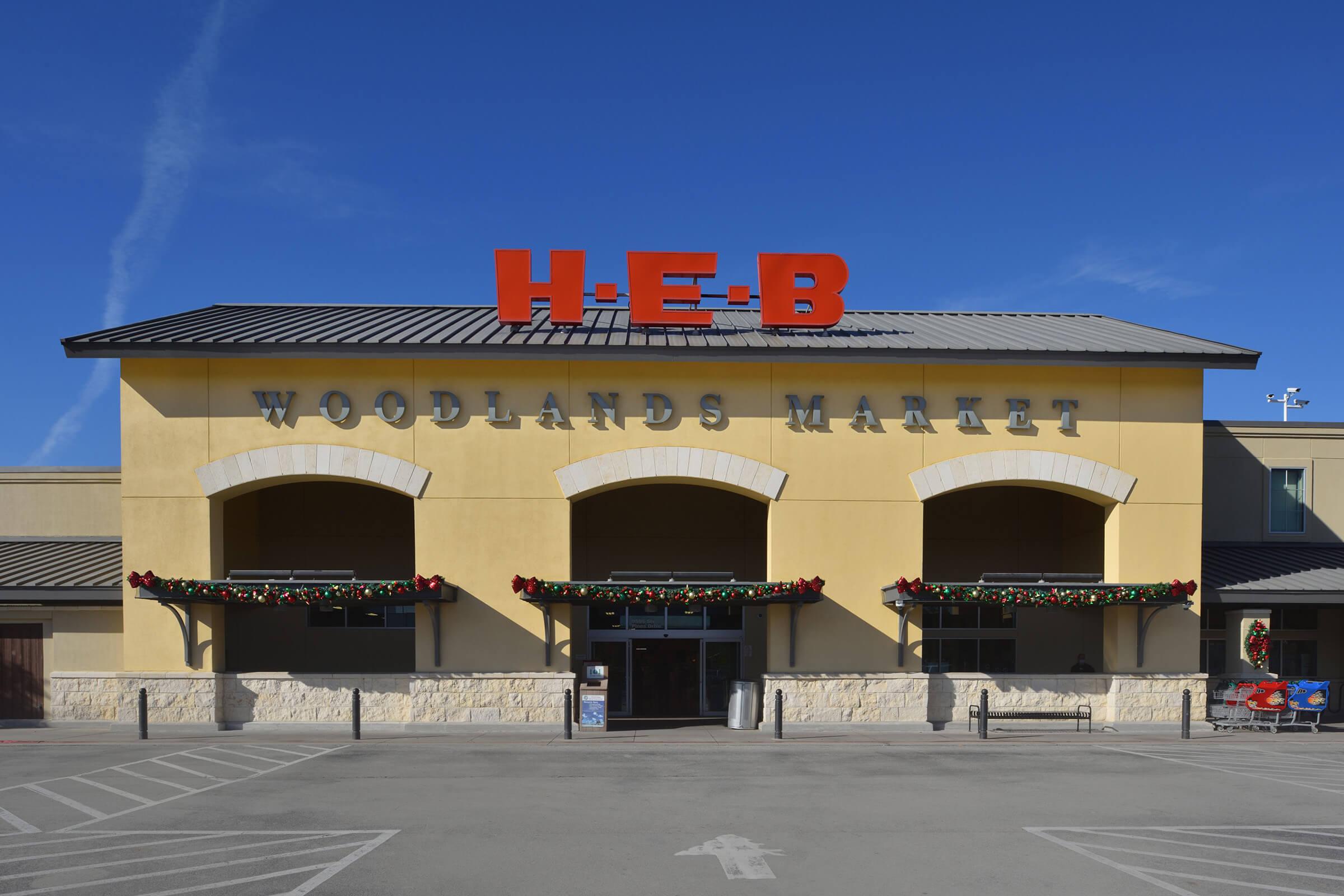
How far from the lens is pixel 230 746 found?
17375 mm

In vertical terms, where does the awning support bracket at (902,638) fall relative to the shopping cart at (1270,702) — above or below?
above

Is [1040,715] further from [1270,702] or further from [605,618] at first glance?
[605,618]

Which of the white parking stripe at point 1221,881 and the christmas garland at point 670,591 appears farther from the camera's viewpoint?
the christmas garland at point 670,591

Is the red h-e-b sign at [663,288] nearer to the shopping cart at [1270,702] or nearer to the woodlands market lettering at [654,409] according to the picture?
the woodlands market lettering at [654,409]

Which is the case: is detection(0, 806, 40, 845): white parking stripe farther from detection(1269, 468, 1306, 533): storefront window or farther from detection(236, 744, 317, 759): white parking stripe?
detection(1269, 468, 1306, 533): storefront window

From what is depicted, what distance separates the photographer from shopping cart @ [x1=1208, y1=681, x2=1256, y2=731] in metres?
20.2

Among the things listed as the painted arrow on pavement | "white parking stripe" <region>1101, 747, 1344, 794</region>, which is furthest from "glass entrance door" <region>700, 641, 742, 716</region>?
the painted arrow on pavement

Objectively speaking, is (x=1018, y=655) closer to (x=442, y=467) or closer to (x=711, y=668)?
(x=711, y=668)

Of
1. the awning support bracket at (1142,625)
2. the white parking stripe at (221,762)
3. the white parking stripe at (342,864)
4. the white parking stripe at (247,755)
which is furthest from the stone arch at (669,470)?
the white parking stripe at (342,864)

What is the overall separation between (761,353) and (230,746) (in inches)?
489

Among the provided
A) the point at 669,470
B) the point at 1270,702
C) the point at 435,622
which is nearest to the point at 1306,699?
the point at 1270,702

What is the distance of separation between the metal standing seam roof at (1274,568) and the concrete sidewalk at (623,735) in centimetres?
307

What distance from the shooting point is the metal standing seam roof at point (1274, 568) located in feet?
69.1

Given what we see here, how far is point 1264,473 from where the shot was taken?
24.9m
